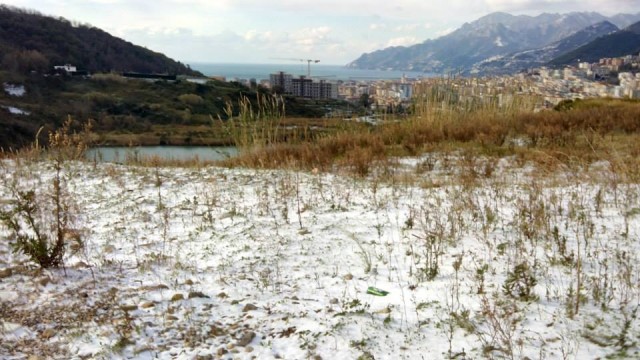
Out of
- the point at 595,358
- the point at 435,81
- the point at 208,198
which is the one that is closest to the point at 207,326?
the point at 595,358

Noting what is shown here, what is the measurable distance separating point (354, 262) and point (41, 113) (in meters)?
56.9

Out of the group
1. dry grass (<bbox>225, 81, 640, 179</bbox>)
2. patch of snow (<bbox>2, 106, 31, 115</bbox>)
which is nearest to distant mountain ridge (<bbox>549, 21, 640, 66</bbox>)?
dry grass (<bbox>225, 81, 640, 179</bbox>)

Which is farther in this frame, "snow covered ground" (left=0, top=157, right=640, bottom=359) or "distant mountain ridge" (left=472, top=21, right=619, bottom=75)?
"distant mountain ridge" (left=472, top=21, right=619, bottom=75)

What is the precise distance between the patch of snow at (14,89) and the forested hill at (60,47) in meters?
7.72

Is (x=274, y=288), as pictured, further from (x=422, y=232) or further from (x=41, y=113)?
(x=41, y=113)

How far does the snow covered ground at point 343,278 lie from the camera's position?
2.39 m

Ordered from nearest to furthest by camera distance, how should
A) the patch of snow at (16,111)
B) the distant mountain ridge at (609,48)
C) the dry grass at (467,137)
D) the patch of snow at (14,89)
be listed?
the dry grass at (467,137)
the patch of snow at (16,111)
the distant mountain ridge at (609,48)
the patch of snow at (14,89)

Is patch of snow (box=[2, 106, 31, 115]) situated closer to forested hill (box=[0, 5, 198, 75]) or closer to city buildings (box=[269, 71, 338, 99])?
forested hill (box=[0, 5, 198, 75])

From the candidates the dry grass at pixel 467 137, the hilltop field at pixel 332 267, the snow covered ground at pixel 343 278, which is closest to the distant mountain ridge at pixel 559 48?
the dry grass at pixel 467 137

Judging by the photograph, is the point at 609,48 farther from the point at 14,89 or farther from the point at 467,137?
the point at 14,89

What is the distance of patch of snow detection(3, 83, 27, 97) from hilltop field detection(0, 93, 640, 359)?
6818 cm

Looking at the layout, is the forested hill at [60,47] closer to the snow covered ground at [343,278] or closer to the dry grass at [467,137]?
the dry grass at [467,137]

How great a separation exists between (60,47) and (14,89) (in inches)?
1011

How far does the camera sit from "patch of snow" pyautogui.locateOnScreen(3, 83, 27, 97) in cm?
6169
